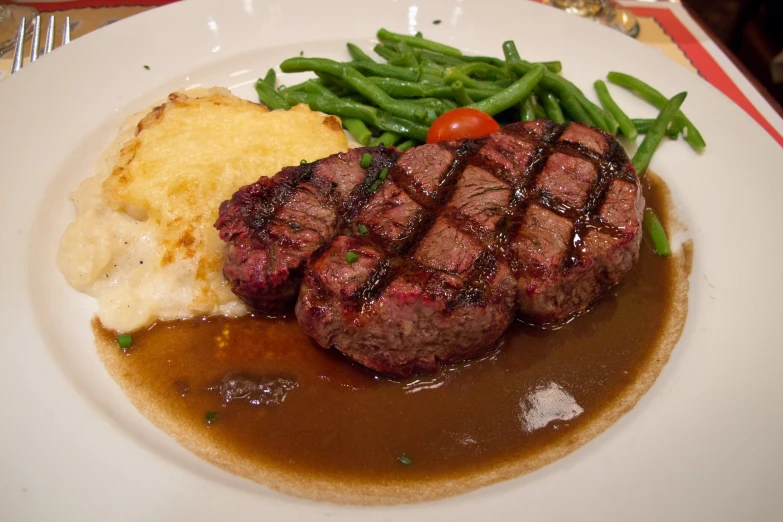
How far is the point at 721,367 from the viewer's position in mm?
3227

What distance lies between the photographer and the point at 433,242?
3.18m


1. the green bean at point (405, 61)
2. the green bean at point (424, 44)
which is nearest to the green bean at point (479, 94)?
the green bean at point (405, 61)

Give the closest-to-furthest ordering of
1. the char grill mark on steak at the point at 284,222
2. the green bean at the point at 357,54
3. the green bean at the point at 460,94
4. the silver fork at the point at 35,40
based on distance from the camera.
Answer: the char grill mark on steak at the point at 284,222 < the green bean at the point at 460,94 < the silver fork at the point at 35,40 < the green bean at the point at 357,54

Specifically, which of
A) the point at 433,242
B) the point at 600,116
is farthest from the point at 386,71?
the point at 433,242

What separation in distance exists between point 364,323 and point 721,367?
2196mm

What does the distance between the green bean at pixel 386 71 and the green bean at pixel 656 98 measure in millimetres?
1914

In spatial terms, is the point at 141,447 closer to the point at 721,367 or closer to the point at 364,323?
the point at 364,323

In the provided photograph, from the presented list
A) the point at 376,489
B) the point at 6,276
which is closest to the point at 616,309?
the point at 376,489

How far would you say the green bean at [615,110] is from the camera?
4.62 meters

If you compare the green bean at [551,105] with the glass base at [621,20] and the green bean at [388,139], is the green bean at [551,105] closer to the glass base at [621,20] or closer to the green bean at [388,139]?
the green bean at [388,139]

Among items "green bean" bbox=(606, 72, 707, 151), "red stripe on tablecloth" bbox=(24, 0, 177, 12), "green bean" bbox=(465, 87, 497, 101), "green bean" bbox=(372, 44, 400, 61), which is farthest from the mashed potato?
"green bean" bbox=(606, 72, 707, 151)

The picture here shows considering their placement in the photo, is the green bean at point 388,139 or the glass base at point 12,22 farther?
the glass base at point 12,22

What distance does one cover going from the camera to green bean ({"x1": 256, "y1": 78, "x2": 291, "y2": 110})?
4715 millimetres

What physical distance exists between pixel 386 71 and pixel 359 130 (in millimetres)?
740
